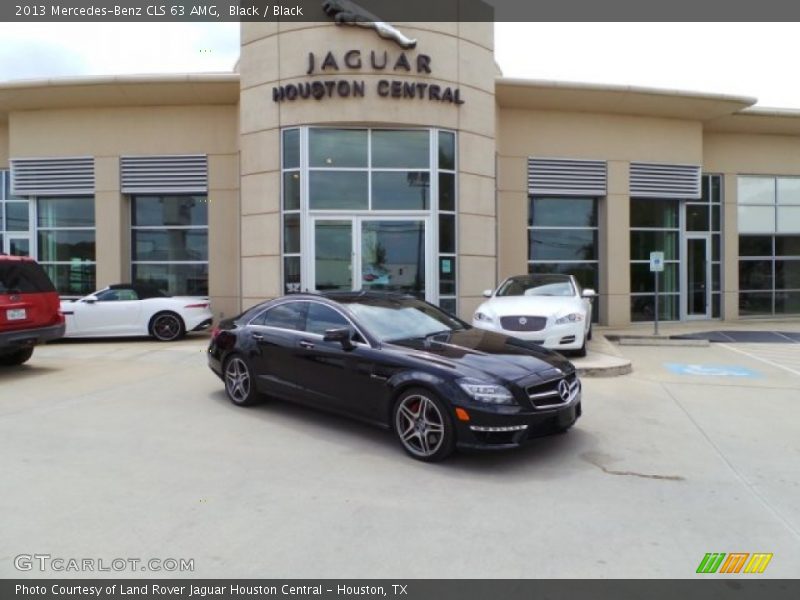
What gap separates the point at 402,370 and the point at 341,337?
2.62 feet

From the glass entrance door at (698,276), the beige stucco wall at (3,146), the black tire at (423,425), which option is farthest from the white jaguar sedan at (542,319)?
the beige stucco wall at (3,146)

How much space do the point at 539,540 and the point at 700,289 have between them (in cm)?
1682

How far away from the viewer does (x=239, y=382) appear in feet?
23.0

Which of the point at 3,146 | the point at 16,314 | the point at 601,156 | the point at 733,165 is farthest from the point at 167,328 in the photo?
the point at 733,165

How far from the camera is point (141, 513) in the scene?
393 centimetres

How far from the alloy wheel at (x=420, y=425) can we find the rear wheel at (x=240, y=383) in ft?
7.66

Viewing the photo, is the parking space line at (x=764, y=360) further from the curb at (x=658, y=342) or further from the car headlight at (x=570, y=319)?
the car headlight at (x=570, y=319)

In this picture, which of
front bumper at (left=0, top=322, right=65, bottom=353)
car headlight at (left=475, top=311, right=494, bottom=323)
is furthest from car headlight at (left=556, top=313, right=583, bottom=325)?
front bumper at (left=0, top=322, right=65, bottom=353)

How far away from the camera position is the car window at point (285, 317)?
260 inches

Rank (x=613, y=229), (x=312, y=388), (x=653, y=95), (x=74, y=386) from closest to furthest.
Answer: (x=312, y=388), (x=74, y=386), (x=653, y=95), (x=613, y=229)

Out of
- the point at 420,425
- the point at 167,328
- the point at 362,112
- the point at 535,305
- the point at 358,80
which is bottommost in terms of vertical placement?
the point at 420,425
